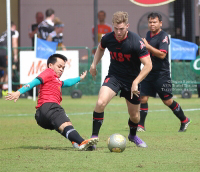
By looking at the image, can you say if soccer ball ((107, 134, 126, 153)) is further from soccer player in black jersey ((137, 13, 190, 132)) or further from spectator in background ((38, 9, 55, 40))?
spectator in background ((38, 9, 55, 40))

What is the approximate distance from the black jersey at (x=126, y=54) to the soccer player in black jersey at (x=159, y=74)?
1999 millimetres

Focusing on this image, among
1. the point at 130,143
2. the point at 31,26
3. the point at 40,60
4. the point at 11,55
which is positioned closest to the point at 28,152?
the point at 130,143

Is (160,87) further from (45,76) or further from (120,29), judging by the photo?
(45,76)

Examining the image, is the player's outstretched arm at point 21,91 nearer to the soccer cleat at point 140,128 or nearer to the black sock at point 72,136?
the black sock at point 72,136

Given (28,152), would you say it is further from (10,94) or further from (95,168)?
(95,168)

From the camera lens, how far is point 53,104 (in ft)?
24.2

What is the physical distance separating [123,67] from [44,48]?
395 inches

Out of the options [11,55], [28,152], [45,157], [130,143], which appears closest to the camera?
[45,157]

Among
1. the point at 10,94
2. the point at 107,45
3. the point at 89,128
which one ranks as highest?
the point at 107,45

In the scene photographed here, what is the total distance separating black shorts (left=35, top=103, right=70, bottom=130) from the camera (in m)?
7.21

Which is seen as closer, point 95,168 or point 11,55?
point 95,168

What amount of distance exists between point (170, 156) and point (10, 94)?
2.12 metres

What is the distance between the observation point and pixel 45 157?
6.49 meters

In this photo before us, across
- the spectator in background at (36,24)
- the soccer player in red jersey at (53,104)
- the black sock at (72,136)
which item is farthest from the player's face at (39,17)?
the black sock at (72,136)
